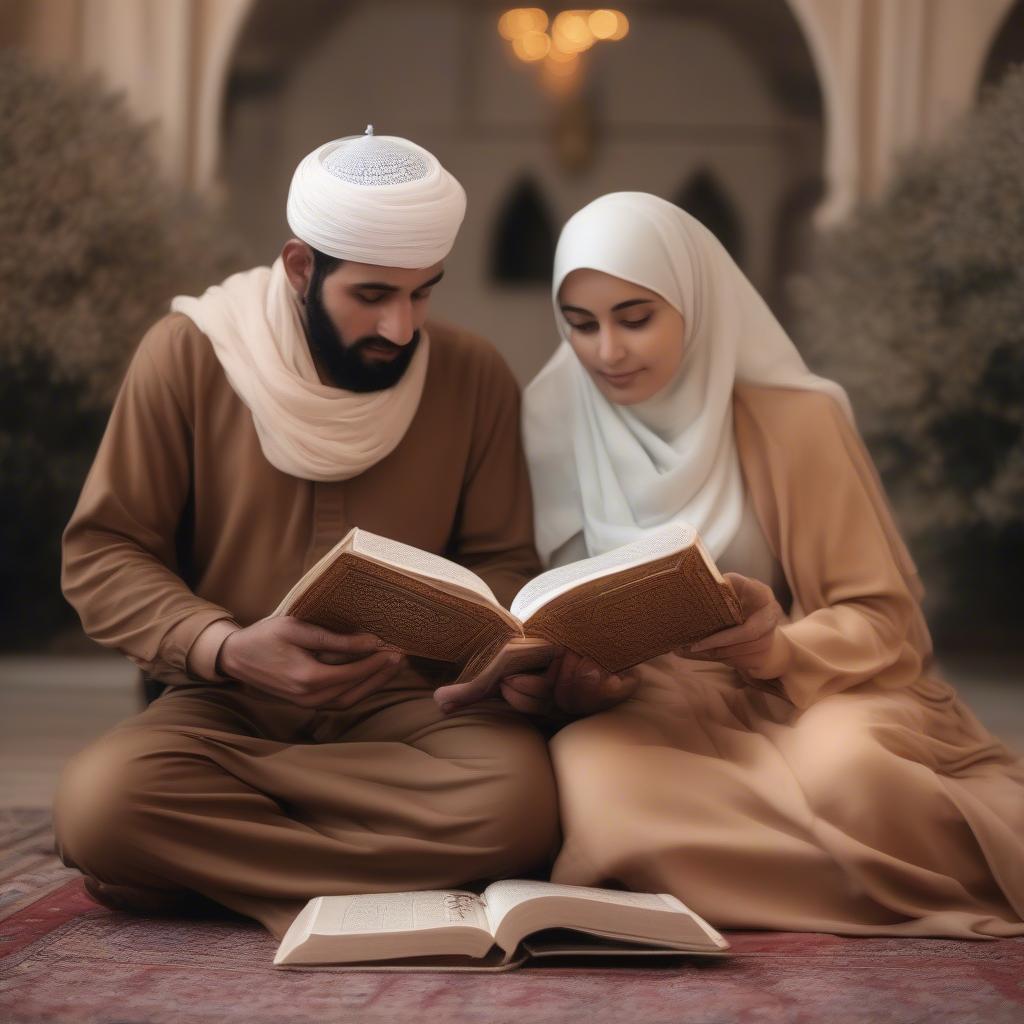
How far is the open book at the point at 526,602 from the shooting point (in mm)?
2102

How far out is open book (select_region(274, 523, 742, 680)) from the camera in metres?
2.10

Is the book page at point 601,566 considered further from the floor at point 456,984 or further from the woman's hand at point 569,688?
the floor at point 456,984

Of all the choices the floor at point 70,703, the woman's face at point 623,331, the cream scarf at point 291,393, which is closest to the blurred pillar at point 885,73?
the floor at point 70,703

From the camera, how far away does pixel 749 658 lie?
7.97 feet

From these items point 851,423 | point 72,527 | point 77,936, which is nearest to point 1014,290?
point 851,423

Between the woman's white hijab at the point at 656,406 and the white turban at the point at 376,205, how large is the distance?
0.28 meters

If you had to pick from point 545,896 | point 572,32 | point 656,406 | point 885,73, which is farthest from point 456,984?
point 572,32

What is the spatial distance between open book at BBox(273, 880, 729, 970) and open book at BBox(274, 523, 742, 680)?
381 millimetres

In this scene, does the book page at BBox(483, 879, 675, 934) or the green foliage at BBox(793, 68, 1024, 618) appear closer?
the book page at BBox(483, 879, 675, 934)

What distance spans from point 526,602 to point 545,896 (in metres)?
0.44

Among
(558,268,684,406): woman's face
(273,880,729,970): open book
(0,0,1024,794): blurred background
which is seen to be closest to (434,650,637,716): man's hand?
(273,880,729,970): open book

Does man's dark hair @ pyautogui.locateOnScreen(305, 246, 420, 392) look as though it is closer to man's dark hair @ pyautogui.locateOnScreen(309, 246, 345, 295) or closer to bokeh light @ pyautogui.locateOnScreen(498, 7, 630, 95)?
man's dark hair @ pyautogui.locateOnScreen(309, 246, 345, 295)

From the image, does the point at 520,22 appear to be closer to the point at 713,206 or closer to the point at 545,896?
the point at 713,206

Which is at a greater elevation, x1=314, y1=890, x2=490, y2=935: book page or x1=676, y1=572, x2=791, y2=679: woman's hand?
x1=676, y1=572, x2=791, y2=679: woman's hand
